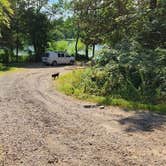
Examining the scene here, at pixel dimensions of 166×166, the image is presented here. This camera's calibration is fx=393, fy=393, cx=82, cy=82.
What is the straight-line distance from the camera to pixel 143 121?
→ 12.4m

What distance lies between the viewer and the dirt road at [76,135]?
8.31 m

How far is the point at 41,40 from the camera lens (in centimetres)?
5134

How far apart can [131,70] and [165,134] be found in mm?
7980

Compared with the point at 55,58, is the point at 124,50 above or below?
above

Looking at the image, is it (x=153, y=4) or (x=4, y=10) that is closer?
(x=4, y=10)

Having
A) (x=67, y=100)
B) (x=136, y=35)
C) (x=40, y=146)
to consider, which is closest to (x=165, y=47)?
(x=136, y=35)

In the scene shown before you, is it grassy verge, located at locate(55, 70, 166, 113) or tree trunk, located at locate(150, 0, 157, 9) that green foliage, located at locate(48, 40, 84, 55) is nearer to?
tree trunk, located at locate(150, 0, 157, 9)

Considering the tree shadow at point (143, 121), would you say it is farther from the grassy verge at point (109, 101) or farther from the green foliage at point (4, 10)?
the green foliage at point (4, 10)

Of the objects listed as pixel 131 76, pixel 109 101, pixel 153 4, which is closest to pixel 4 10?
pixel 109 101

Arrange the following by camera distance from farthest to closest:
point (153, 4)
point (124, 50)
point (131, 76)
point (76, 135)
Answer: point (153, 4)
point (124, 50)
point (131, 76)
point (76, 135)

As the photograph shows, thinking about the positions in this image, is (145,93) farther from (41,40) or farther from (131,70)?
(41,40)

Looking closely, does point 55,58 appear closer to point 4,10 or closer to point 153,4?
point 153,4

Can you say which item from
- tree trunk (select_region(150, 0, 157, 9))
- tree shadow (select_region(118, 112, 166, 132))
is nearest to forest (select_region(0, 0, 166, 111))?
tree trunk (select_region(150, 0, 157, 9))

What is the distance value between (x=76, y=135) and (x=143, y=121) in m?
2.91
